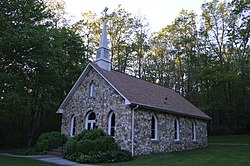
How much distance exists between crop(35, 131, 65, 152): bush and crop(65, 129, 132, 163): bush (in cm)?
331

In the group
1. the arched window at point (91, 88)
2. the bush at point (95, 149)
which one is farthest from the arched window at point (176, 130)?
the arched window at point (91, 88)

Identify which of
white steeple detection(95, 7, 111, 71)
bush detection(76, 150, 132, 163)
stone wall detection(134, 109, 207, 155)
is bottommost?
bush detection(76, 150, 132, 163)

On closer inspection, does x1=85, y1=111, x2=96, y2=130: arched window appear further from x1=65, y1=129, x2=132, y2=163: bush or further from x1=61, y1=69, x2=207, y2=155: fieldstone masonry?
x1=65, y1=129, x2=132, y2=163: bush

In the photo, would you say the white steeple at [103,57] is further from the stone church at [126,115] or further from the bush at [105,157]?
the bush at [105,157]

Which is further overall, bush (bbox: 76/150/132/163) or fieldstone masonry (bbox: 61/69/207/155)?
fieldstone masonry (bbox: 61/69/207/155)

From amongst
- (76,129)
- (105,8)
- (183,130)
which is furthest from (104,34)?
(183,130)

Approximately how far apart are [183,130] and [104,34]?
10.2 m

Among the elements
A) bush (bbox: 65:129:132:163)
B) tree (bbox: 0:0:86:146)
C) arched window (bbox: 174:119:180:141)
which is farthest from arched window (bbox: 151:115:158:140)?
tree (bbox: 0:0:86:146)

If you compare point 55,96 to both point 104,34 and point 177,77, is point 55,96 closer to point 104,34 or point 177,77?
point 104,34

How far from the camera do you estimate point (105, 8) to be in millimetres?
20859

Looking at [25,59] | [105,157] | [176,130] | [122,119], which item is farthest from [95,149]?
[25,59]

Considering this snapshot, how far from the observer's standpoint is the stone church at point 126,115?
1509cm

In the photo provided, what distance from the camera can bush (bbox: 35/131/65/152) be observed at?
17.1 metres

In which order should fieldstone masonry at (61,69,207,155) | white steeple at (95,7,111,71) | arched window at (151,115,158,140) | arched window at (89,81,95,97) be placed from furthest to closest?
white steeple at (95,7,111,71) → arched window at (89,81,95,97) → arched window at (151,115,158,140) → fieldstone masonry at (61,69,207,155)
